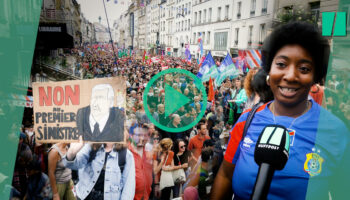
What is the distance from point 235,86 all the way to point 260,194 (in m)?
1.38

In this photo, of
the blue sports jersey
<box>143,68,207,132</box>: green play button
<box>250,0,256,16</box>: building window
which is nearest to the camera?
the blue sports jersey

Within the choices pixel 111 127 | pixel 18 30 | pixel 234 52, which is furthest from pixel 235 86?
pixel 18 30

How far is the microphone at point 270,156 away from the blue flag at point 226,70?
1123 millimetres

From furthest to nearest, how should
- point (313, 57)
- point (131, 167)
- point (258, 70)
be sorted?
point (131, 167)
point (258, 70)
point (313, 57)

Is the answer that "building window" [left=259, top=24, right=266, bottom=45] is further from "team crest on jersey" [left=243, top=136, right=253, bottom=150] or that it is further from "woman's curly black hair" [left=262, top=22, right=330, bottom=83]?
"team crest on jersey" [left=243, top=136, right=253, bottom=150]

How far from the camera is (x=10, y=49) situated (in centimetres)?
217

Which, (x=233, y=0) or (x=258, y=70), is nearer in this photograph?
(x=258, y=70)

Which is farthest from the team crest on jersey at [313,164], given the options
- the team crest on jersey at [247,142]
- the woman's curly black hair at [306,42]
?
the woman's curly black hair at [306,42]

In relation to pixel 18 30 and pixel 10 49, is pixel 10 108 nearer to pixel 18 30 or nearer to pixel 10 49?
pixel 10 49

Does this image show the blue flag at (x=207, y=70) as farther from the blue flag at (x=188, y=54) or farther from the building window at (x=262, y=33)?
the building window at (x=262, y=33)

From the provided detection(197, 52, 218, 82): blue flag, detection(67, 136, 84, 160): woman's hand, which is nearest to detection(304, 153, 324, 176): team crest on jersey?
detection(197, 52, 218, 82): blue flag

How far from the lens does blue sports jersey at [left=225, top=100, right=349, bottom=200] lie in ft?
4.96

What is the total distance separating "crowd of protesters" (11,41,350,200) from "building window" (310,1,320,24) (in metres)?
0.60

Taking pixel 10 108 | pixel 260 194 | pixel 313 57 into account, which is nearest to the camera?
pixel 260 194
